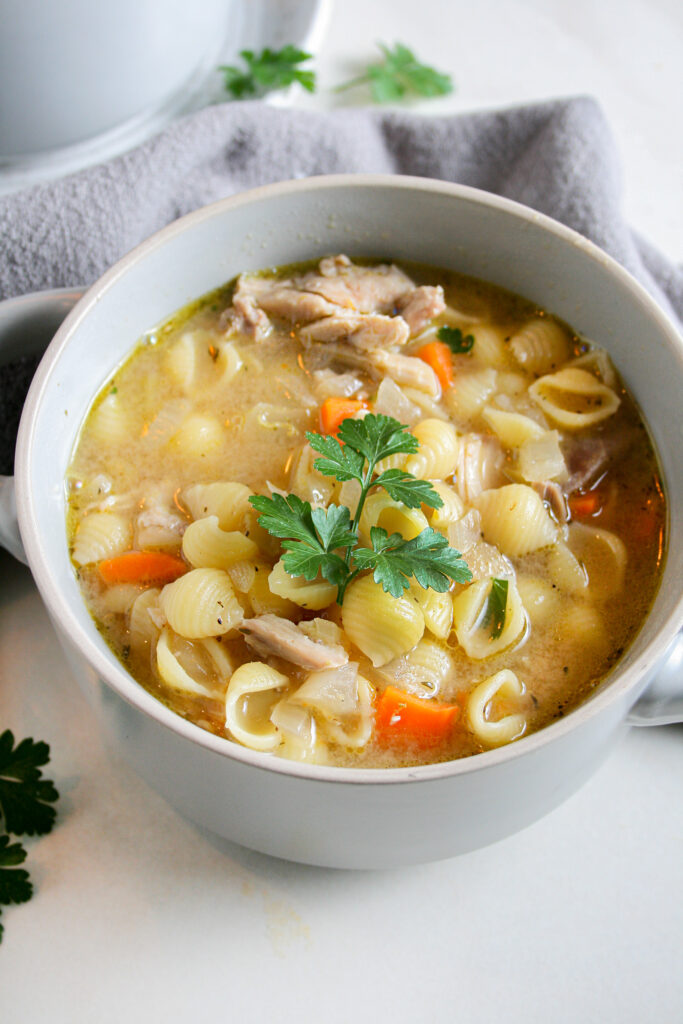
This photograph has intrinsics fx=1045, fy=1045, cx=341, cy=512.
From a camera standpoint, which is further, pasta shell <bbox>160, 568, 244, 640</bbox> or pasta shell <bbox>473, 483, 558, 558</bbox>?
pasta shell <bbox>473, 483, 558, 558</bbox>

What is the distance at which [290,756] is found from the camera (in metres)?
1.70

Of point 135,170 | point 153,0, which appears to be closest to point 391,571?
point 135,170

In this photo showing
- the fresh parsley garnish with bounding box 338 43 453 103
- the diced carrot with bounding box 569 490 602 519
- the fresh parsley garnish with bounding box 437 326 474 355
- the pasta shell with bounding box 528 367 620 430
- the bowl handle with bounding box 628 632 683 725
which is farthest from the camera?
the fresh parsley garnish with bounding box 338 43 453 103

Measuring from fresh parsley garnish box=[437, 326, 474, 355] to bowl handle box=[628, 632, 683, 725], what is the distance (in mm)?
850

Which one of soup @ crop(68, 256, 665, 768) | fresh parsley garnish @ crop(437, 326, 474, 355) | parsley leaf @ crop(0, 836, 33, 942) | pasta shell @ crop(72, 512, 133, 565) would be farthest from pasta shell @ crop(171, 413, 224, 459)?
parsley leaf @ crop(0, 836, 33, 942)

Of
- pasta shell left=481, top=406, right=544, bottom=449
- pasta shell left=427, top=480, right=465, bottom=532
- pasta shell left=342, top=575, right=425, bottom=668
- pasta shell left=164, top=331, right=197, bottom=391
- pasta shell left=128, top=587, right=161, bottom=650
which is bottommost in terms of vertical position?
pasta shell left=128, top=587, right=161, bottom=650

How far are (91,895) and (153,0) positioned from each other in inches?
78.9

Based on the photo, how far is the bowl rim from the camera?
1.44m

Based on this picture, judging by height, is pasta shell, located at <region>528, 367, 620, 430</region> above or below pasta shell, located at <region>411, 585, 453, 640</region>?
above

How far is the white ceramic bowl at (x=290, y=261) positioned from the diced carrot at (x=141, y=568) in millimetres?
76

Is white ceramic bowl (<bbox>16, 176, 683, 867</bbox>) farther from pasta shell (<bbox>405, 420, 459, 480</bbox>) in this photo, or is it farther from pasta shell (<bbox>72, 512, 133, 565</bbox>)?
pasta shell (<bbox>405, 420, 459, 480</bbox>)

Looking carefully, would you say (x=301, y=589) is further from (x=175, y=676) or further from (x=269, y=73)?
(x=269, y=73)

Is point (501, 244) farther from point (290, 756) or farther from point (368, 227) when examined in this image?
point (290, 756)

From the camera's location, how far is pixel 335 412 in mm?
2094
